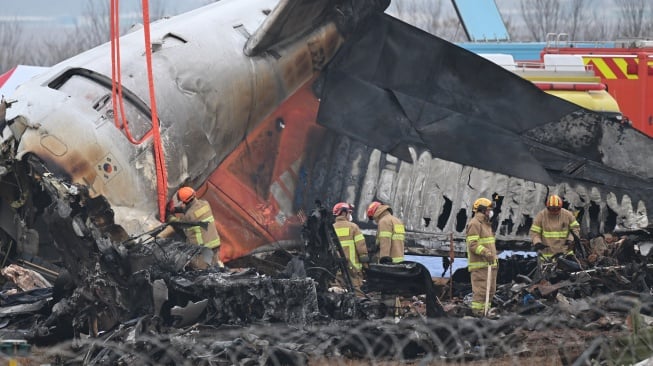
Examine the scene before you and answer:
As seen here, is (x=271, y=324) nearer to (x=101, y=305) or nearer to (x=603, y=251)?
(x=101, y=305)

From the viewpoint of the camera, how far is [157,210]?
1298cm

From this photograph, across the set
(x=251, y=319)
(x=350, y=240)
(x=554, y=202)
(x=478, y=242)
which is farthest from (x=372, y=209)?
(x=251, y=319)

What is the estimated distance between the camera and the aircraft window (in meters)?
13.1

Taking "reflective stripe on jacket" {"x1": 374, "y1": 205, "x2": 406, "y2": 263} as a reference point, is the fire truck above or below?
above

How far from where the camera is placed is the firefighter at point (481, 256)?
45.0ft

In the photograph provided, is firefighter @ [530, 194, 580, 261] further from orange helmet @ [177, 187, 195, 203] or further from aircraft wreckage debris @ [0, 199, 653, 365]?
orange helmet @ [177, 187, 195, 203]

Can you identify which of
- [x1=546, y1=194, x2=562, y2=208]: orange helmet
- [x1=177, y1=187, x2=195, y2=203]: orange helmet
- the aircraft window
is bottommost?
[x1=177, y1=187, x2=195, y2=203]: orange helmet

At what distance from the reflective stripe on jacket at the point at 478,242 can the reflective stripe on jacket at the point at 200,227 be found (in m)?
2.95

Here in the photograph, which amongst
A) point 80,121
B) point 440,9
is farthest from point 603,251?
point 440,9

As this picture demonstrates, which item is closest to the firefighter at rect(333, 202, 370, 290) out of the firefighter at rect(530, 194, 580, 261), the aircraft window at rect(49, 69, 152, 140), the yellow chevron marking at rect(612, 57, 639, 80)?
the firefighter at rect(530, 194, 580, 261)

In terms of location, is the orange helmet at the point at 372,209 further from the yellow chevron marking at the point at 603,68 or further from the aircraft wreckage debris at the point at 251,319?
the yellow chevron marking at the point at 603,68

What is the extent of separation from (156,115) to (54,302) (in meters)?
2.55

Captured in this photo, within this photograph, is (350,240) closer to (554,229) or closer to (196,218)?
(196,218)

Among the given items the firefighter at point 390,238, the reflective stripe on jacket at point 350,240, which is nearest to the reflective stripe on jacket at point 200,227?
the reflective stripe on jacket at point 350,240
